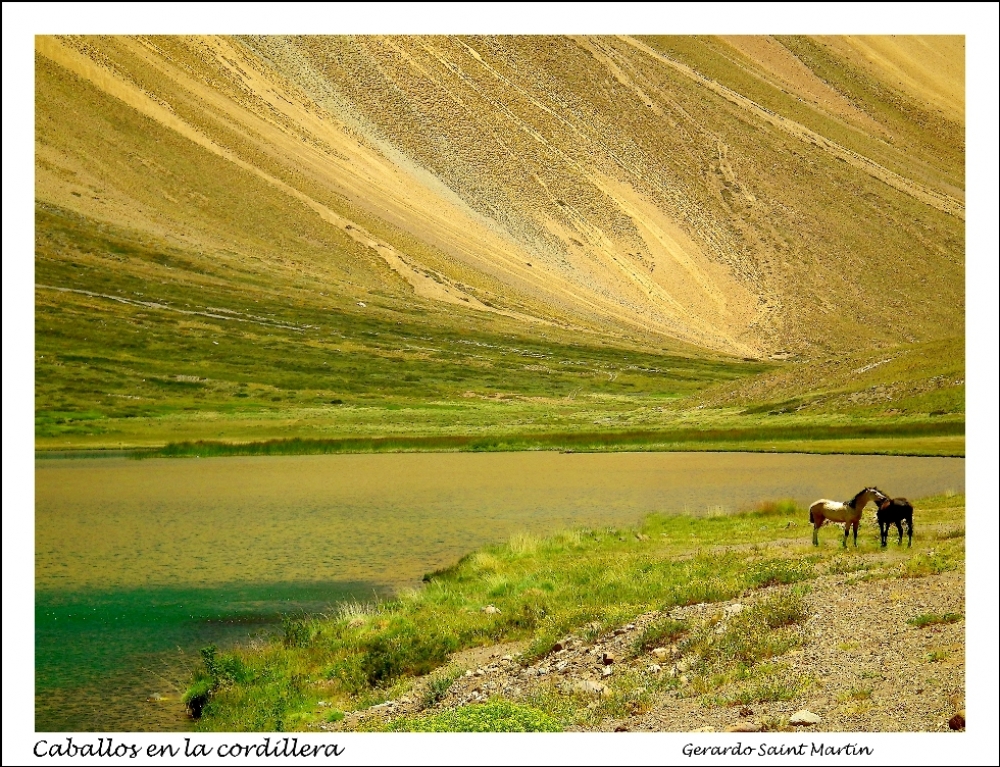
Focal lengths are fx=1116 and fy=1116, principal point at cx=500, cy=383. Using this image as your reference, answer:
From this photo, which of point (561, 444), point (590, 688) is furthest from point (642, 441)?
point (590, 688)

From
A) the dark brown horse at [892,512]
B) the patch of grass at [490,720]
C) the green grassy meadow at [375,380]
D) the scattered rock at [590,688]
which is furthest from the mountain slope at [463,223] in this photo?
the patch of grass at [490,720]

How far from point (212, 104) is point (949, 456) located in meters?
109

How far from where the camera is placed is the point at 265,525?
2478 centimetres

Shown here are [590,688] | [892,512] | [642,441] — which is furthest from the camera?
[642,441]

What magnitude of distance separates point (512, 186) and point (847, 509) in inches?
4552

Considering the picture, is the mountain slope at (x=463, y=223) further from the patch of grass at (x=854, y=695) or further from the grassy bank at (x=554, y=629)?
the patch of grass at (x=854, y=695)

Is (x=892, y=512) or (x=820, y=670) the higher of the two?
(x=892, y=512)

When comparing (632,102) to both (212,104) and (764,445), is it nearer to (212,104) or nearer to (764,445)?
(212,104)

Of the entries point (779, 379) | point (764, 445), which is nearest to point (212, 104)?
point (779, 379)

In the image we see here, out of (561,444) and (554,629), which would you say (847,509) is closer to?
(554,629)

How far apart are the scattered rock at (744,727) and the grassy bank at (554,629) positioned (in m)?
0.56

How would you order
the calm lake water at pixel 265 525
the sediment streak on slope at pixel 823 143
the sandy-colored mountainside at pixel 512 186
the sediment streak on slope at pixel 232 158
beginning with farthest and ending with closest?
1. the sediment streak on slope at pixel 823 143
2. the sandy-colored mountainside at pixel 512 186
3. the sediment streak on slope at pixel 232 158
4. the calm lake water at pixel 265 525

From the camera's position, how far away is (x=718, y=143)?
135 m

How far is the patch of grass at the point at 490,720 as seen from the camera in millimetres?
9797
